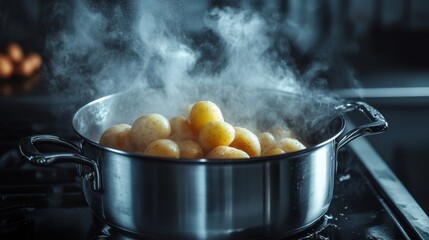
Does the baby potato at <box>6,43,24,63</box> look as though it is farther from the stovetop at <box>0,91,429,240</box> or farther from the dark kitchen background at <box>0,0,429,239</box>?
the stovetop at <box>0,91,429,240</box>

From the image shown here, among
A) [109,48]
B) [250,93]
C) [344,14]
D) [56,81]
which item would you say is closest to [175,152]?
[250,93]

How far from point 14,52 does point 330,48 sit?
3.69 ft

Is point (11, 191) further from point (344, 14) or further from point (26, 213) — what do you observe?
point (344, 14)

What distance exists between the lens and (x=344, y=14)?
2.05 metres

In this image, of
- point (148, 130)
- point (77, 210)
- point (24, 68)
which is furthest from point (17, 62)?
point (148, 130)

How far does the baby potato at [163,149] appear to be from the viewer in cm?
102

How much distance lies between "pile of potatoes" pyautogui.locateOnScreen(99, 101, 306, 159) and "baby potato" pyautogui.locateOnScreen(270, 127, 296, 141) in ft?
0.25

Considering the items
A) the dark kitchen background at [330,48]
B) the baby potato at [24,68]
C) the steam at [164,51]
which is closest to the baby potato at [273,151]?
the steam at [164,51]

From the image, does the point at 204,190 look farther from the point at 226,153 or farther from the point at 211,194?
the point at 226,153

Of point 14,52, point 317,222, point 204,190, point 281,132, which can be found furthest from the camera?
point 14,52

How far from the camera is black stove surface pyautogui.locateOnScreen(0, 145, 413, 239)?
1.08 meters

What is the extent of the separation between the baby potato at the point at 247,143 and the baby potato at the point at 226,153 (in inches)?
2.2

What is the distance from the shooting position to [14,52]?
2.06 metres

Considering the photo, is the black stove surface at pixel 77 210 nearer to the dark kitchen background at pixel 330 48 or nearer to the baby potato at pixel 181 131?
the baby potato at pixel 181 131
